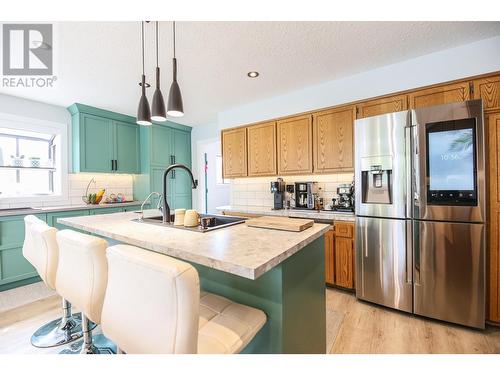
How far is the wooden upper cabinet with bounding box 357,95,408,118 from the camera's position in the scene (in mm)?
2412

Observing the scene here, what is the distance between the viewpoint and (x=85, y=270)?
3.68 ft

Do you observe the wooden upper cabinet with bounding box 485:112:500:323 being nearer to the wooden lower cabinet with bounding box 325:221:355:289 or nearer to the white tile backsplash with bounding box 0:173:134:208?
the wooden lower cabinet with bounding box 325:221:355:289

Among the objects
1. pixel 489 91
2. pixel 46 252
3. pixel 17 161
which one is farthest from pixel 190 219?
pixel 17 161

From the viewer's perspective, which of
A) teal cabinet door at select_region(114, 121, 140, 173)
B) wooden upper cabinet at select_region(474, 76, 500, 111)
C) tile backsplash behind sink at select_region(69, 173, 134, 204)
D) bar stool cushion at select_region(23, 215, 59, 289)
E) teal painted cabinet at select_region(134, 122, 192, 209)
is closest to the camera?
bar stool cushion at select_region(23, 215, 59, 289)

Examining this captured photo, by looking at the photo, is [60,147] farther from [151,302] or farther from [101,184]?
[151,302]

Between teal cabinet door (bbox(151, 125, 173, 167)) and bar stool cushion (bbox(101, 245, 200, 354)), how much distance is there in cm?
367

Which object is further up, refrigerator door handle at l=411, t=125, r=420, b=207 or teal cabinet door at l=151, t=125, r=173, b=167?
teal cabinet door at l=151, t=125, r=173, b=167

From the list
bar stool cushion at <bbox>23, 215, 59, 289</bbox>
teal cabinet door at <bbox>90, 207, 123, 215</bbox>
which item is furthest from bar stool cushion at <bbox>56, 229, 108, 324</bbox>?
teal cabinet door at <bbox>90, 207, 123, 215</bbox>

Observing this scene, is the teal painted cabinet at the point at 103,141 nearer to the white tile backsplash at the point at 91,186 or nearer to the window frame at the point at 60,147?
the window frame at the point at 60,147

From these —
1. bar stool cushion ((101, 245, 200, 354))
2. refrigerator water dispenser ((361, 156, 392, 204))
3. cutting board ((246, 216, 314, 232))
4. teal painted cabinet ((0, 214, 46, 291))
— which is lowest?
teal painted cabinet ((0, 214, 46, 291))

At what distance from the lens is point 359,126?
236 centimetres
